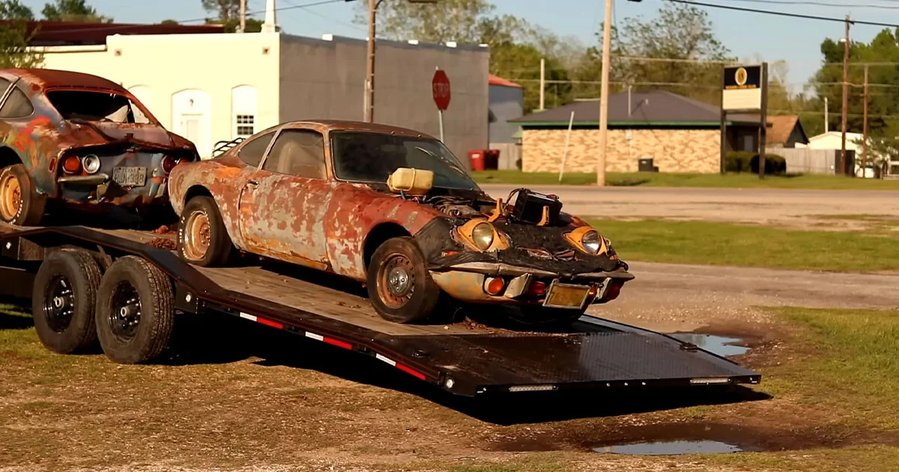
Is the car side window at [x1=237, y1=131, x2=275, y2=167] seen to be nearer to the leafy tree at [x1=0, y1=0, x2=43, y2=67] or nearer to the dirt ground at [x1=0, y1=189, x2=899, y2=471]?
the dirt ground at [x1=0, y1=189, x2=899, y2=471]

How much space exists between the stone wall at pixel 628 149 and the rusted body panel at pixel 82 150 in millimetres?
52644

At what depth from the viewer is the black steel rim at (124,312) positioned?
422 inches

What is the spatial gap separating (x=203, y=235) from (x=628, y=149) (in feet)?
183

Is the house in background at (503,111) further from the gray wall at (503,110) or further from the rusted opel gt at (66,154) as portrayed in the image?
the rusted opel gt at (66,154)

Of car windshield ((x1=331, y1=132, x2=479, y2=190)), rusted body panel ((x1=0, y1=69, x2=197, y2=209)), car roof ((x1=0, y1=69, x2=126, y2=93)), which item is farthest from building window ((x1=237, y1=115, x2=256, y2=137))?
car windshield ((x1=331, y1=132, x2=479, y2=190))

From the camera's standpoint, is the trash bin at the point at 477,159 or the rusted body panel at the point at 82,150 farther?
the trash bin at the point at 477,159

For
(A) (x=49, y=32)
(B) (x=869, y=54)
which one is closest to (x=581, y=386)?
(A) (x=49, y=32)

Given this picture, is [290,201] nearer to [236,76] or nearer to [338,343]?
[338,343]

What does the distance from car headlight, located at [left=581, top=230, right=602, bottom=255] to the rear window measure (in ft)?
17.8

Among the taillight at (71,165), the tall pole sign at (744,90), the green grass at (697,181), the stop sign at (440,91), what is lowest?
the green grass at (697,181)

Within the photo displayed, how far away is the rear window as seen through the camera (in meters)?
12.9

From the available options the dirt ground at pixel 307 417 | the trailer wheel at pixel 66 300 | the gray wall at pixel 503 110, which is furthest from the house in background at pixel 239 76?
the dirt ground at pixel 307 417

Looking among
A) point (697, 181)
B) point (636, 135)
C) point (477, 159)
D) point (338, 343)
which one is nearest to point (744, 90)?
point (636, 135)

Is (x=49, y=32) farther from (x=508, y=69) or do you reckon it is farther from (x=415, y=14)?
(x=508, y=69)
